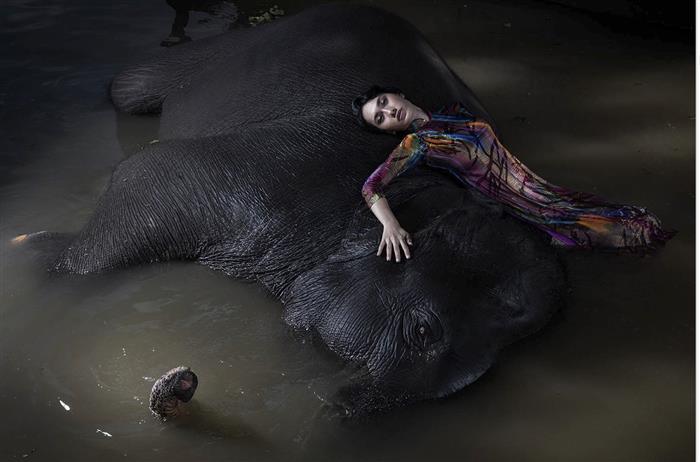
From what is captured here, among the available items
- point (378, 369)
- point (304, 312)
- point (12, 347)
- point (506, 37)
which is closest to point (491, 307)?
point (378, 369)

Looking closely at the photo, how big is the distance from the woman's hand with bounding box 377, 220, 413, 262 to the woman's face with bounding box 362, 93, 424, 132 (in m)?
0.55

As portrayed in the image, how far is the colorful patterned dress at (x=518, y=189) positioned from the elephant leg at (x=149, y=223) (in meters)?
0.81

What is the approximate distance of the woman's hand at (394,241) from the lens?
2.88 m

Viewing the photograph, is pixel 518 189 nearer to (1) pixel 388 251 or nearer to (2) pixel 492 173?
(2) pixel 492 173

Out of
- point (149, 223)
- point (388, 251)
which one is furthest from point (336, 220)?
point (149, 223)

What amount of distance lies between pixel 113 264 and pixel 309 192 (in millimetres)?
821

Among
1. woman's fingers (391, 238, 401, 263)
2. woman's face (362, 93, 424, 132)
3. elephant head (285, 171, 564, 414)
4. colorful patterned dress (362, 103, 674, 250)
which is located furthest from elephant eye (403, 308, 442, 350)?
woman's face (362, 93, 424, 132)

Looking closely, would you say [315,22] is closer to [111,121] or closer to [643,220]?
[111,121]

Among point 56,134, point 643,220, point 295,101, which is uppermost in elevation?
point 295,101

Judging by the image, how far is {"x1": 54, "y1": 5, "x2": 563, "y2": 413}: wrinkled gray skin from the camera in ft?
9.32

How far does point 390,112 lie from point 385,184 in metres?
0.35

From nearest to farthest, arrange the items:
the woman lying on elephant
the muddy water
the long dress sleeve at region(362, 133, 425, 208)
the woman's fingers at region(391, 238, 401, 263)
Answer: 1. the muddy water
2. the woman's fingers at region(391, 238, 401, 263)
3. the long dress sleeve at region(362, 133, 425, 208)
4. the woman lying on elephant

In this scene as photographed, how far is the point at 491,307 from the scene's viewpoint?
2898 millimetres

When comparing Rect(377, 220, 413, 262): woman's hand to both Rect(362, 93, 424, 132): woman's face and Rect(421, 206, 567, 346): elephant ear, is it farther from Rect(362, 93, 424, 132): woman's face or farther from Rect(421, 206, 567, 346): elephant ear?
Rect(362, 93, 424, 132): woman's face
